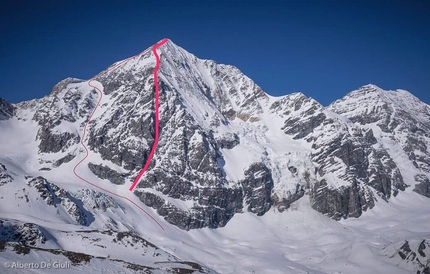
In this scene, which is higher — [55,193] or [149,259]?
[55,193]

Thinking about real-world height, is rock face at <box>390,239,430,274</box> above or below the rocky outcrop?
above

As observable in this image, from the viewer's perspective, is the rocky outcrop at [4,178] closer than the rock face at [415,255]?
No

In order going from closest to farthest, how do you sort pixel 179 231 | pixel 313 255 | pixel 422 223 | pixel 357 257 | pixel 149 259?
pixel 149 259 < pixel 357 257 < pixel 313 255 < pixel 179 231 < pixel 422 223

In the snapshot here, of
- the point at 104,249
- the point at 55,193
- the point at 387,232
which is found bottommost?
the point at 104,249

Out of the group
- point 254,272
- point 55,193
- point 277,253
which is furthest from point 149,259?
point 277,253

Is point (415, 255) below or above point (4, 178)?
above

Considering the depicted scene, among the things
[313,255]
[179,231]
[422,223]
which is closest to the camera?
[313,255]

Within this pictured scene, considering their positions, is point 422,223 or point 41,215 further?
point 422,223

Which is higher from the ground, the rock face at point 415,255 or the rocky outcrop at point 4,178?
the rock face at point 415,255

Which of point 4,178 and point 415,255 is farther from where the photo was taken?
point 4,178

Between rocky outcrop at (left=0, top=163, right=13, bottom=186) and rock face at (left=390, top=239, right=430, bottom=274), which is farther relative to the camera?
rocky outcrop at (left=0, top=163, right=13, bottom=186)

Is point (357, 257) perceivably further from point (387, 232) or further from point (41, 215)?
point (41, 215)
